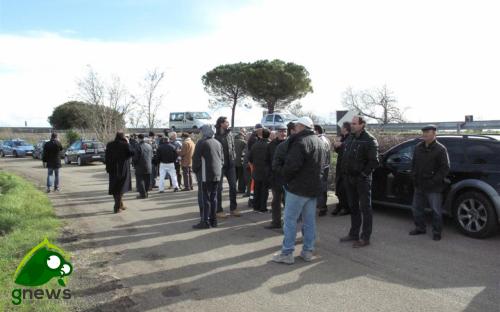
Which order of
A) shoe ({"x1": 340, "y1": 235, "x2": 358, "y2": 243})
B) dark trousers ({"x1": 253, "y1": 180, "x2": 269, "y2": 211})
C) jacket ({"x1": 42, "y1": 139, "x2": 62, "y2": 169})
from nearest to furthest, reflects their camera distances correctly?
shoe ({"x1": 340, "y1": 235, "x2": 358, "y2": 243}) → dark trousers ({"x1": 253, "y1": 180, "x2": 269, "y2": 211}) → jacket ({"x1": 42, "y1": 139, "x2": 62, "y2": 169})

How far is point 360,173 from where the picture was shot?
6777mm

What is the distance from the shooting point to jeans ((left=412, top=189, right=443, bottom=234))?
7.19 meters

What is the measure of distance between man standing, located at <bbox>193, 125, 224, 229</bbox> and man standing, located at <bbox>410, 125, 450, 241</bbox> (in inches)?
135

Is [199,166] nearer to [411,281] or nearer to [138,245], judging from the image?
[138,245]

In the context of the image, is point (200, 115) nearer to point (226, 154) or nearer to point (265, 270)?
point (226, 154)

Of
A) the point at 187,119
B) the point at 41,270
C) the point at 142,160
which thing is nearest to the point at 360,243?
the point at 41,270

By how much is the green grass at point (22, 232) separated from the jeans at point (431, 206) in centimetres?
552

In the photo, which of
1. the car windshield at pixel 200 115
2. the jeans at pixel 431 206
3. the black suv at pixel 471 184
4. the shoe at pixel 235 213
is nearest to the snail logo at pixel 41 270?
the shoe at pixel 235 213

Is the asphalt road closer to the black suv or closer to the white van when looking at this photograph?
the black suv

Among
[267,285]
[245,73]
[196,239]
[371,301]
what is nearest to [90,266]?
[196,239]

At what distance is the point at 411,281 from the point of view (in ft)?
17.6

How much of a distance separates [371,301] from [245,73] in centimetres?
4101

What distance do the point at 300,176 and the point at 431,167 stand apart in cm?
253

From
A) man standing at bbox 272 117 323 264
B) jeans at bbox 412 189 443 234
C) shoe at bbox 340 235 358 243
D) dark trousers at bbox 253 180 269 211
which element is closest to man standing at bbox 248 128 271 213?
dark trousers at bbox 253 180 269 211
